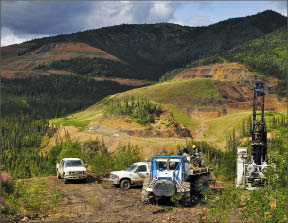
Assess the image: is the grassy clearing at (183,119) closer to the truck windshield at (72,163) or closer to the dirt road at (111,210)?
the truck windshield at (72,163)

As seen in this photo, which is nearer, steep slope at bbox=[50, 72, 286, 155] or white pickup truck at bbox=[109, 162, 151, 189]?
white pickup truck at bbox=[109, 162, 151, 189]

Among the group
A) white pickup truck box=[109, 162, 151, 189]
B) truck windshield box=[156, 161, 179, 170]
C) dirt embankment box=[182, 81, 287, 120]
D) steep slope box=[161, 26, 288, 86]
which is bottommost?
white pickup truck box=[109, 162, 151, 189]

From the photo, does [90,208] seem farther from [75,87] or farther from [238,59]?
[75,87]

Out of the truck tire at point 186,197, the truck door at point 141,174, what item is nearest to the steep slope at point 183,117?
the truck door at point 141,174

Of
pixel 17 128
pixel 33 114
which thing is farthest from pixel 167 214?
pixel 33 114

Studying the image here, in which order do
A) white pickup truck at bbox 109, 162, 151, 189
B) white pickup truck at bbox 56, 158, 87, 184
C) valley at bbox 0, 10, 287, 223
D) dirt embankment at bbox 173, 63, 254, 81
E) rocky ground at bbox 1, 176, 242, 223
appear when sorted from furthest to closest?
dirt embankment at bbox 173, 63, 254, 81 < white pickup truck at bbox 56, 158, 87, 184 < white pickup truck at bbox 109, 162, 151, 189 < valley at bbox 0, 10, 287, 223 < rocky ground at bbox 1, 176, 242, 223

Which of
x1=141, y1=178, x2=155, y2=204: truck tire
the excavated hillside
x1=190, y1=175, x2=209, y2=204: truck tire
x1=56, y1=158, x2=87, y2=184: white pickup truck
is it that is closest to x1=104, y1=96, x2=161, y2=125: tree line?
the excavated hillside

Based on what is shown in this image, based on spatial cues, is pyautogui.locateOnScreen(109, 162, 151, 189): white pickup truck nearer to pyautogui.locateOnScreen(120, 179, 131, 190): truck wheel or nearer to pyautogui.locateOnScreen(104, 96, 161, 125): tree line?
pyautogui.locateOnScreen(120, 179, 131, 190): truck wheel

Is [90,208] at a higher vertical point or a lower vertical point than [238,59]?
lower

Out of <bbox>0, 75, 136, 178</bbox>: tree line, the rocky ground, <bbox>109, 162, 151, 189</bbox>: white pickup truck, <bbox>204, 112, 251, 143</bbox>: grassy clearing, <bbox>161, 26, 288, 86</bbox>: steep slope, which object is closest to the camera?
the rocky ground

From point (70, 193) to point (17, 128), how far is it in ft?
249

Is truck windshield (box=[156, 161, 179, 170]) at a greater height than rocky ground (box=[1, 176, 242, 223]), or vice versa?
truck windshield (box=[156, 161, 179, 170])

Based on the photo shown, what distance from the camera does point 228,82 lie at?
127000 mm

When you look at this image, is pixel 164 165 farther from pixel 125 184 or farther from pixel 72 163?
pixel 72 163
